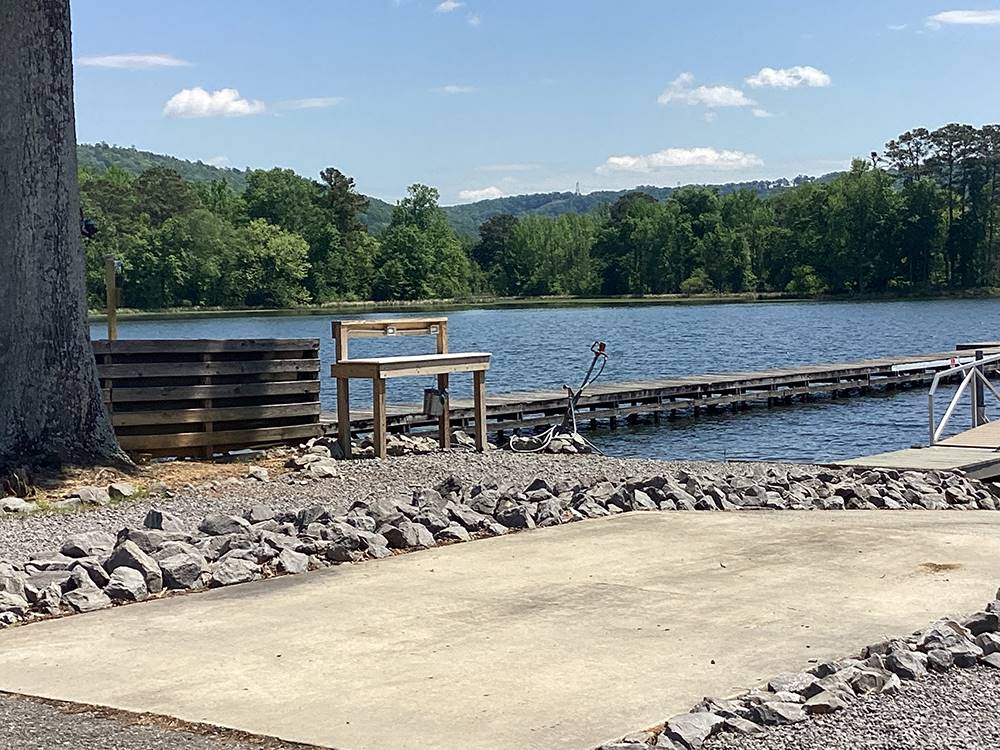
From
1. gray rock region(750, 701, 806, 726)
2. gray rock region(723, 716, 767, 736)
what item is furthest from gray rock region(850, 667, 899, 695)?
gray rock region(723, 716, 767, 736)

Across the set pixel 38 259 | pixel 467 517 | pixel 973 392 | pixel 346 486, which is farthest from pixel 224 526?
pixel 973 392

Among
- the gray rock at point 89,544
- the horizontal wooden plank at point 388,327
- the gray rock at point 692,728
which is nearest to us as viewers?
the gray rock at point 692,728

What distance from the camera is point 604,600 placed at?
252 inches

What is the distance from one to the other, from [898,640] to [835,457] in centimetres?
1768

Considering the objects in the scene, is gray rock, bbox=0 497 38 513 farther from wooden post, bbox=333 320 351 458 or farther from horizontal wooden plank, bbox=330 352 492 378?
wooden post, bbox=333 320 351 458

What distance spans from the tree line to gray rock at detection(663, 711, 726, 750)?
88770mm

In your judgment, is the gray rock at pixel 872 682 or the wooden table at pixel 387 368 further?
the wooden table at pixel 387 368

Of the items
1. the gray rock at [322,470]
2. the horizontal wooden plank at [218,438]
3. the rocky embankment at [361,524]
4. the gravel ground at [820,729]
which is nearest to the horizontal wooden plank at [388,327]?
the horizontal wooden plank at [218,438]

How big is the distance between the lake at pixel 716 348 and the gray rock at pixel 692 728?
1842 cm

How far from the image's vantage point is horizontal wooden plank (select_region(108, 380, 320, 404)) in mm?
12430

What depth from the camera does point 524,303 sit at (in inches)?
5487

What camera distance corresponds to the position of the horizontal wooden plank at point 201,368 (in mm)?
12409

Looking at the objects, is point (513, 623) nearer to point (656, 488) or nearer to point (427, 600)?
point (427, 600)

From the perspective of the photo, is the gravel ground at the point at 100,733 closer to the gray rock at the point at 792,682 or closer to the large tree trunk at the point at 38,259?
the gray rock at the point at 792,682
